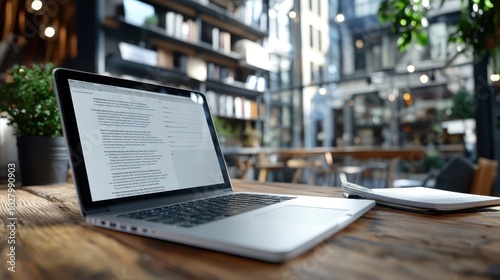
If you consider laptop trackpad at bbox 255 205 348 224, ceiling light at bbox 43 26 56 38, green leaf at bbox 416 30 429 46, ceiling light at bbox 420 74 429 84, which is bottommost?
laptop trackpad at bbox 255 205 348 224

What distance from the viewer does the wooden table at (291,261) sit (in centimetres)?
29

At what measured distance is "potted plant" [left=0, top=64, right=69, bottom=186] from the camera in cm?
95

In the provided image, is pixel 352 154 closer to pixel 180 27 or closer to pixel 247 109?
pixel 247 109

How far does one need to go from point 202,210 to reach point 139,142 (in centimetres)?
20

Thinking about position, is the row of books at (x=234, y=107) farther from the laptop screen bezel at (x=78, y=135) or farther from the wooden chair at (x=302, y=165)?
the laptop screen bezel at (x=78, y=135)

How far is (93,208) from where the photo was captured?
517mm

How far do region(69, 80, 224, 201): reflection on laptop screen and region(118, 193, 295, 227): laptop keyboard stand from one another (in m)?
0.08

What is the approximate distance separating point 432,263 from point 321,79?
5.65 m

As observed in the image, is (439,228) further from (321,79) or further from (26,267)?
(321,79)

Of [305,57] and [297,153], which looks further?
[305,57]

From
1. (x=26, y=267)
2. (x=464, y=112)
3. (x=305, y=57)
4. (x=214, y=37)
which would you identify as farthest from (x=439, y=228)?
(x=305, y=57)

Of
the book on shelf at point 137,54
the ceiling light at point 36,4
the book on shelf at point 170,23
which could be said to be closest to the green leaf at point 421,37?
the book on shelf at point 137,54

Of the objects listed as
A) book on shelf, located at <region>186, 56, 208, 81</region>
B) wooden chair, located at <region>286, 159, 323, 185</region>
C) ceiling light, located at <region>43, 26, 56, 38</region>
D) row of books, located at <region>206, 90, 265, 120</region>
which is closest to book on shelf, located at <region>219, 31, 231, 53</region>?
book on shelf, located at <region>186, 56, 208, 81</region>

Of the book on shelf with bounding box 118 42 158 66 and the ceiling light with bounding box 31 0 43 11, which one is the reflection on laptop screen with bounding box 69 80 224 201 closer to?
Result: the book on shelf with bounding box 118 42 158 66
